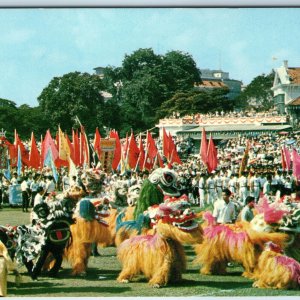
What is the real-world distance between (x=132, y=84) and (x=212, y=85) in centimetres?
685

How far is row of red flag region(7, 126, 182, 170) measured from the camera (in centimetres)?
2070

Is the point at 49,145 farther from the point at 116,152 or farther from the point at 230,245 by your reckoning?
the point at 230,245

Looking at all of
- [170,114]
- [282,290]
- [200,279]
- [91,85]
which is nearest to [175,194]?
[200,279]

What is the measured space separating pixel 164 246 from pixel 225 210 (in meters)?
2.55

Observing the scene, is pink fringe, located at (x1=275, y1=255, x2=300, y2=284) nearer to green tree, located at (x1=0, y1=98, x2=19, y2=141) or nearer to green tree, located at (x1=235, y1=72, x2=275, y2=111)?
green tree, located at (x1=0, y1=98, x2=19, y2=141)

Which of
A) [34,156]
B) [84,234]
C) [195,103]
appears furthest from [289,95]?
[84,234]

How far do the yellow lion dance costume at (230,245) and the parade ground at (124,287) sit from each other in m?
0.22

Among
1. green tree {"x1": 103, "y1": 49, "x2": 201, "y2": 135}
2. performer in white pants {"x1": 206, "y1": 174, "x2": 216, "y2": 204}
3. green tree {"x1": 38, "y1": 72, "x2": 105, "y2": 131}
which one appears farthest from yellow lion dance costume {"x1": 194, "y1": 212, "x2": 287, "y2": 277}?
green tree {"x1": 103, "y1": 49, "x2": 201, "y2": 135}

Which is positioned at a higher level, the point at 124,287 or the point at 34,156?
the point at 34,156

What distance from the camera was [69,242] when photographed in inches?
407

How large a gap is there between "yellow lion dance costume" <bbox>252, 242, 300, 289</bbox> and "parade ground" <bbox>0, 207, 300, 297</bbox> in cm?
11

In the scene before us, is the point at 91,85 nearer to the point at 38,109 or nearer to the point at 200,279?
the point at 38,109

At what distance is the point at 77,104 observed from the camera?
68.1ft

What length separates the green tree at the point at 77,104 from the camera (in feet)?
61.4
